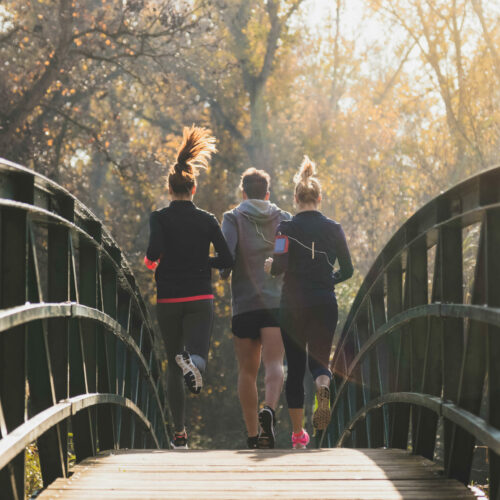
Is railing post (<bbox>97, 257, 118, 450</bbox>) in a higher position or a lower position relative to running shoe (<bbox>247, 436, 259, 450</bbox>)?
higher

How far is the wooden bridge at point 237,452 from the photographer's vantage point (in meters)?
3.19

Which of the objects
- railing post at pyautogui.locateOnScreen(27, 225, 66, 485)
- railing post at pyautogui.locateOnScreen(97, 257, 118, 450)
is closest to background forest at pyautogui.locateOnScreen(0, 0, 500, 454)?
railing post at pyautogui.locateOnScreen(97, 257, 118, 450)

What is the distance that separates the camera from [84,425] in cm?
458

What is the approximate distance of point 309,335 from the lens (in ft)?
19.0

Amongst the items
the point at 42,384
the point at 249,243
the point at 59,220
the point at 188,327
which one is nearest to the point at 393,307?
the point at 249,243

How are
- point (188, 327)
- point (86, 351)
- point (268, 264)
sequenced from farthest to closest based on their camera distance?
→ point (188, 327), point (268, 264), point (86, 351)

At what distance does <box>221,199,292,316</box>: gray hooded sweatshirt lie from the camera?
6.13m

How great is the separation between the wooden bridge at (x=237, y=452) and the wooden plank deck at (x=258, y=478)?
0.4 inches

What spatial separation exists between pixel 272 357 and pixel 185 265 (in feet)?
2.95

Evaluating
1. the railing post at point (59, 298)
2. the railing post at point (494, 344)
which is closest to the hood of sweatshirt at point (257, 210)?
the railing post at point (59, 298)

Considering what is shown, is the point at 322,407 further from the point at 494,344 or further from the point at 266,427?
the point at 494,344

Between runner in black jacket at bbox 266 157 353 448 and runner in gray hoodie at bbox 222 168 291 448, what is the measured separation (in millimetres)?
240

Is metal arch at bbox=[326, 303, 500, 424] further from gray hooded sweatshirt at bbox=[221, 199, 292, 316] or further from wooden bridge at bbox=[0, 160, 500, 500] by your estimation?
gray hooded sweatshirt at bbox=[221, 199, 292, 316]

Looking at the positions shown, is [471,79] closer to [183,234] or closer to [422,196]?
[422,196]
